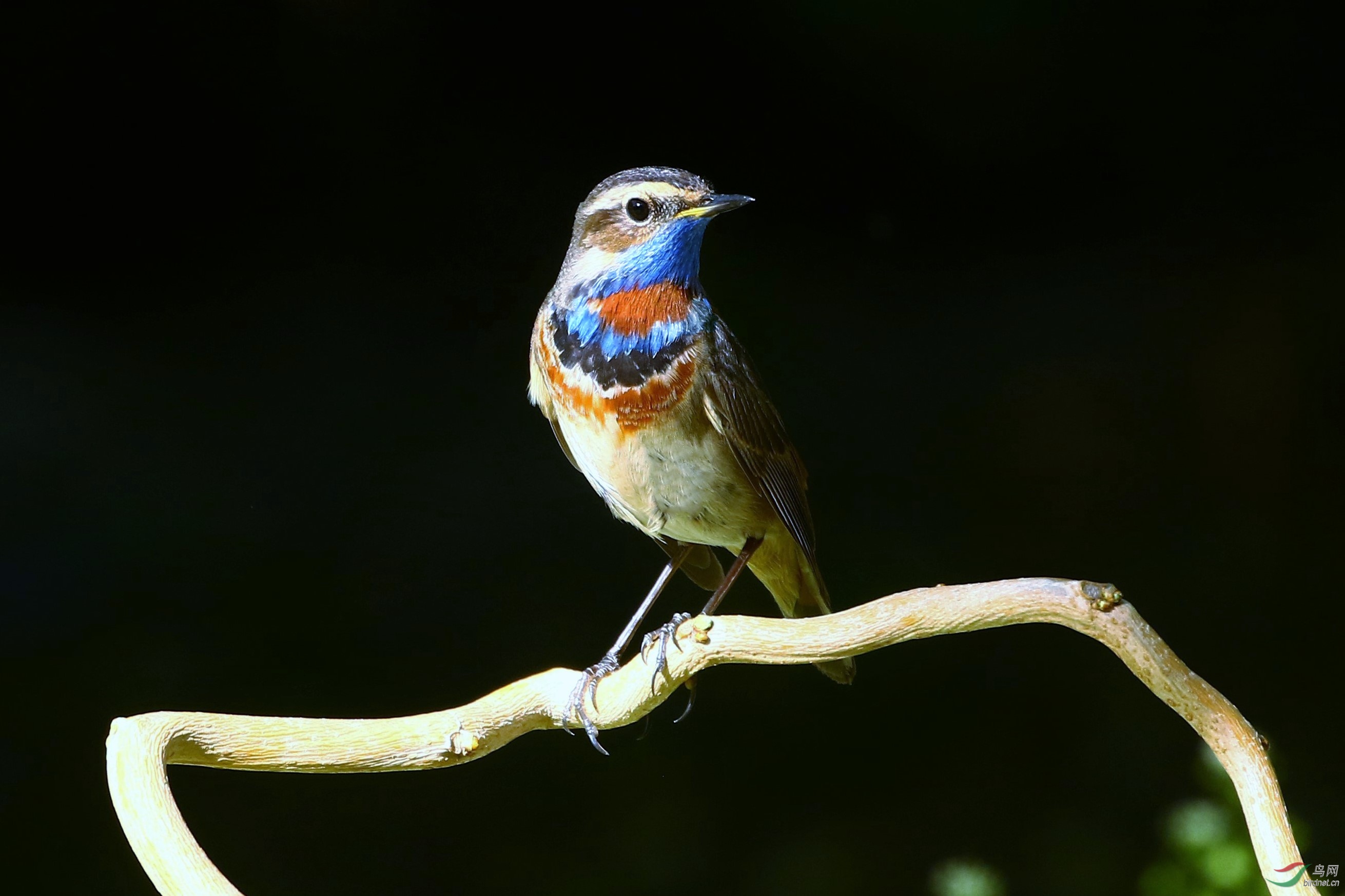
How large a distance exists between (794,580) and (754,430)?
310 millimetres

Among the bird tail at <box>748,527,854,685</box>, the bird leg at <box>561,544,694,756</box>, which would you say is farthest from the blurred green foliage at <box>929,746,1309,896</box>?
the bird leg at <box>561,544,694,756</box>

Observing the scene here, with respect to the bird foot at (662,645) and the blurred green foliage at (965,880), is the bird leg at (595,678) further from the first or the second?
the blurred green foliage at (965,880)

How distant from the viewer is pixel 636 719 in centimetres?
162

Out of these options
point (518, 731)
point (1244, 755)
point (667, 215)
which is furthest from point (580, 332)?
point (1244, 755)

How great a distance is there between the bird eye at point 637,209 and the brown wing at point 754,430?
18 centimetres

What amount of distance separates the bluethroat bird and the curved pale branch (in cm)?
7

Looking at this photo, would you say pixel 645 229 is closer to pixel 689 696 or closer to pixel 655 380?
pixel 655 380

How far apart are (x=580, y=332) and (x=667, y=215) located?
0.65 ft

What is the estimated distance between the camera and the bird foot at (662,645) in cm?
152

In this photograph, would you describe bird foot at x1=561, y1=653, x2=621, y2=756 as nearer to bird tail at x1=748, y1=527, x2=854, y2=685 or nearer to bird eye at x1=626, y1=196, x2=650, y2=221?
bird tail at x1=748, y1=527, x2=854, y2=685

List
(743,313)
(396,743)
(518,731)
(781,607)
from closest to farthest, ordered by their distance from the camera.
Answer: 1. (396,743)
2. (518,731)
3. (781,607)
4. (743,313)

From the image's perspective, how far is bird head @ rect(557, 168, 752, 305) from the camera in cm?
153

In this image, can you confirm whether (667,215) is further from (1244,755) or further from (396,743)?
(1244,755)

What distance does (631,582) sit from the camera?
2.20m
